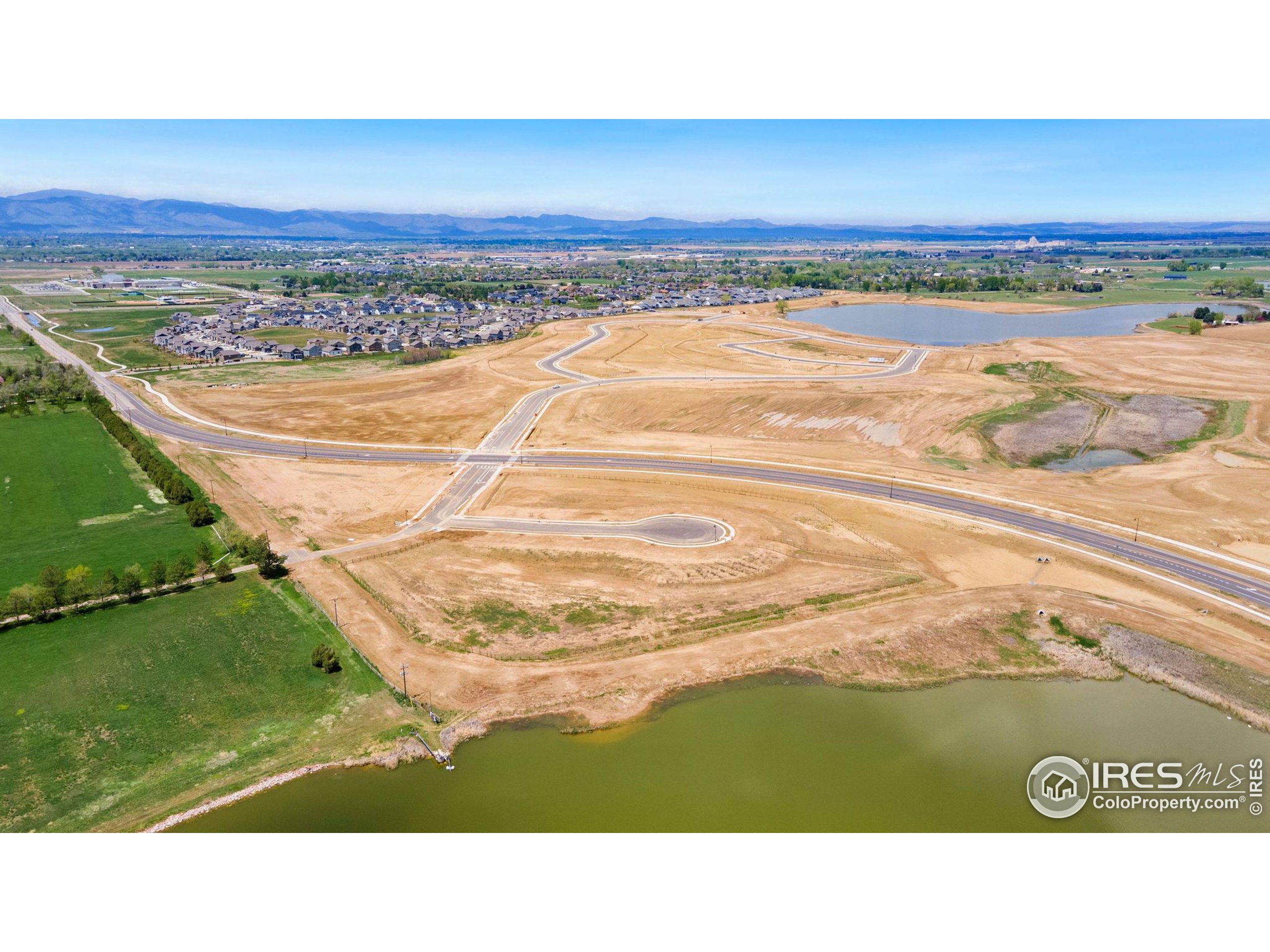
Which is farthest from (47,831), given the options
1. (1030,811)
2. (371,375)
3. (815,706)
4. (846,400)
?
(371,375)

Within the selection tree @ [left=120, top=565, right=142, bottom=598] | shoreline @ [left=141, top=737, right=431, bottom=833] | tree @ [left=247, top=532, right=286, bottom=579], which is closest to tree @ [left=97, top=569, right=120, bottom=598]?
tree @ [left=120, top=565, right=142, bottom=598]

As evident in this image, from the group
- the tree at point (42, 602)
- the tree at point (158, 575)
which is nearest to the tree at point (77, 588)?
the tree at point (42, 602)

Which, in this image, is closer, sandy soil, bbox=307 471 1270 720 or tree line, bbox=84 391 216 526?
sandy soil, bbox=307 471 1270 720

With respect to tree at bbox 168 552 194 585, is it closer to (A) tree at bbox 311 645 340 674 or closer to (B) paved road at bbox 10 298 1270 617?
(B) paved road at bbox 10 298 1270 617

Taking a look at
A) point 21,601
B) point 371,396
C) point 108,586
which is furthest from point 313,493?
point 371,396

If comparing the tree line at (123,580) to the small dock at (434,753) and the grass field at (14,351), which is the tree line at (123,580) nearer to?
the small dock at (434,753)

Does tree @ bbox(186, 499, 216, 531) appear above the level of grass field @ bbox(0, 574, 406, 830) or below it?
above

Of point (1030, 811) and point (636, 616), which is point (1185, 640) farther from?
point (636, 616)
